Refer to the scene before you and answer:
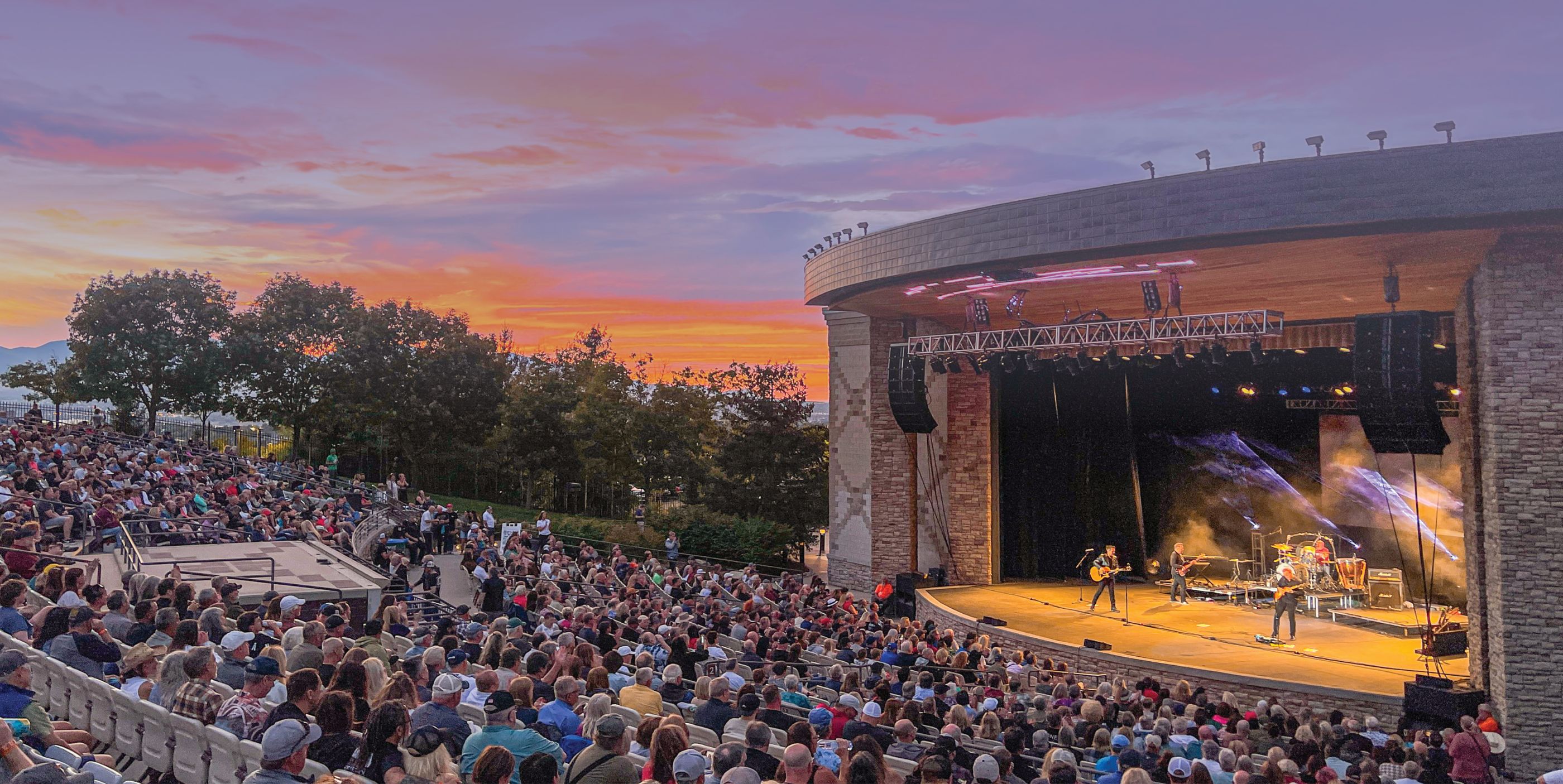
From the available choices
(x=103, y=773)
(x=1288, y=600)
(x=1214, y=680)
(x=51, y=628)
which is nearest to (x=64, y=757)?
(x=103, y=773)

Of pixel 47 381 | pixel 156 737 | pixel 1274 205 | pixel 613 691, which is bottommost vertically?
pixel 613 691

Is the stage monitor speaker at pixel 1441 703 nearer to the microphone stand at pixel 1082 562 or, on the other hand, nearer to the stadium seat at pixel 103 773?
the microphone stand at pixel 1082 562

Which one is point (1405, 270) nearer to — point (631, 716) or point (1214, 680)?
point (1214, 680)

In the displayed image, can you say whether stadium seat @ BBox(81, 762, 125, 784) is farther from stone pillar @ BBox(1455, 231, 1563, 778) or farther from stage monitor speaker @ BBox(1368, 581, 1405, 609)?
stage monitor speaker @ BBox(1368, 581, 1405, 609)

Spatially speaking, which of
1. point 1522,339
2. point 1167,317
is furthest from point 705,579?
point 1522,339

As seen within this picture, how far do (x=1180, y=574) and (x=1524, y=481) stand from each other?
8.77m

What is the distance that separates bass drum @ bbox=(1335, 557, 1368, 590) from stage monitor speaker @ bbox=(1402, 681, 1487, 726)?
672 centimetres

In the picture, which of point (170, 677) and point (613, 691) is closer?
point (170, 677)

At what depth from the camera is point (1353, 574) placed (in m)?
22.0

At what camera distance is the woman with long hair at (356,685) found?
5.92 metres

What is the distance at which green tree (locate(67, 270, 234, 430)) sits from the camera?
3884cm

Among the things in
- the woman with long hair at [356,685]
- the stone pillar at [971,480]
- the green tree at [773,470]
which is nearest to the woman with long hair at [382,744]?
the woman with long hair at [356,685]

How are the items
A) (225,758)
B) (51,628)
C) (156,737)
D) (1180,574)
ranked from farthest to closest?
(1180,574) → (51,628) → (156,737) → (225,758)

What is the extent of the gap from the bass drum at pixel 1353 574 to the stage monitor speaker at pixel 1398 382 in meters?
6.45
